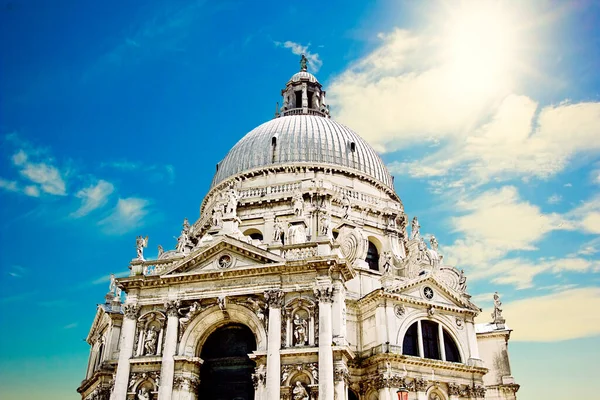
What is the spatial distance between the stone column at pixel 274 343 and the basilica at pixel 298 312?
0.05 metres

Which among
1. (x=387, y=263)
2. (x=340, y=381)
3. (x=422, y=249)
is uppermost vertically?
(x=422, y=249)

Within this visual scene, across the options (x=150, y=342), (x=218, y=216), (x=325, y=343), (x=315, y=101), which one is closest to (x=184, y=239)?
(x=218, y=216)

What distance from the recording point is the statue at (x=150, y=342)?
98.4 feet

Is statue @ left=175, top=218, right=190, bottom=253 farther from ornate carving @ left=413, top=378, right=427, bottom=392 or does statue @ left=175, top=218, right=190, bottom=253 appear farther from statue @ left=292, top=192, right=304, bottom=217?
ornate carving @ left=413, top=378, right=427, bottom=392

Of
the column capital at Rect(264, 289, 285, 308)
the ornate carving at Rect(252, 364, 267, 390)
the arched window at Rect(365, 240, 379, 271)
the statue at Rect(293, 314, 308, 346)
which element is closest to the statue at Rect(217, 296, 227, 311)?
the column capital at Rect(264, 289, 285, 308)

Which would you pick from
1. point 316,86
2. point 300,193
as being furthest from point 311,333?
point 316,86

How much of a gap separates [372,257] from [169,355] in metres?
16.9

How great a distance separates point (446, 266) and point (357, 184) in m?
8.83

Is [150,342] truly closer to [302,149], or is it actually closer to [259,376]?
[259,376]

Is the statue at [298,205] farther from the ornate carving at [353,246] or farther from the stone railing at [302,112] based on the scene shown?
the stone railing at [302,112]

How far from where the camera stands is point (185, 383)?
28828mm

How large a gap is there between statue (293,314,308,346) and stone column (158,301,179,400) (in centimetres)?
612

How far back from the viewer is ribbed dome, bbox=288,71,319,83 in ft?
176

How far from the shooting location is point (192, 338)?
98.0 feet
